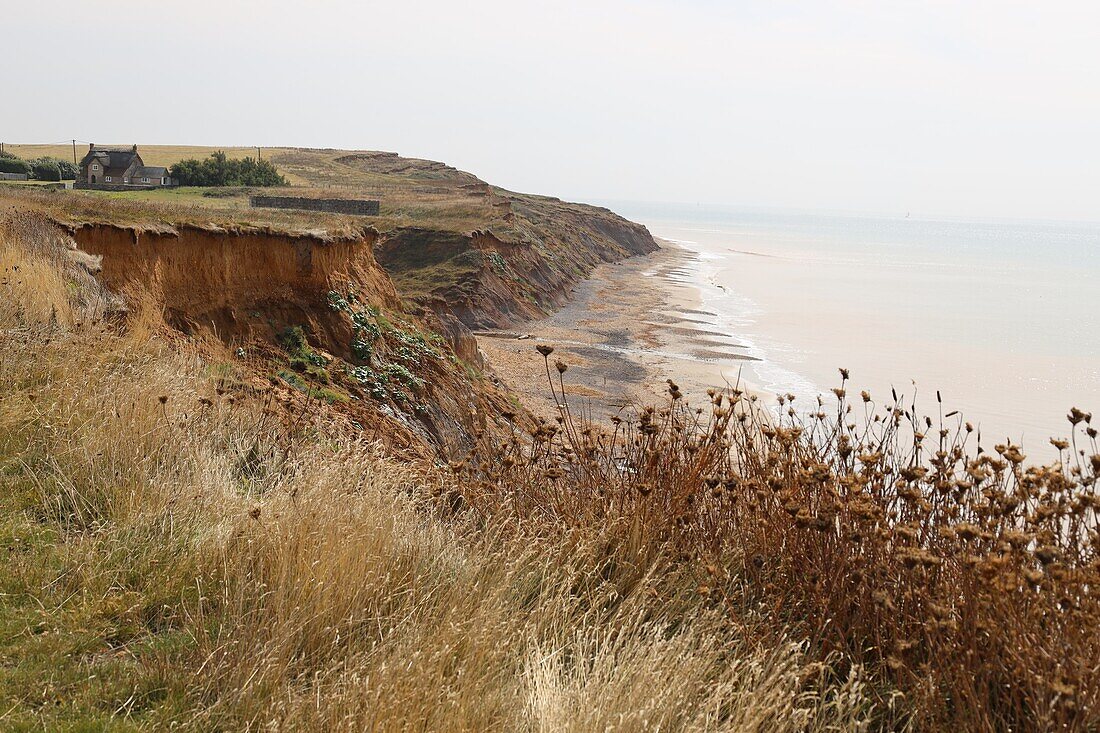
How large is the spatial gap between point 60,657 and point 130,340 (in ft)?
20.7

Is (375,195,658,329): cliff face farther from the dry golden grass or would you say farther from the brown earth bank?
the dry golden grass

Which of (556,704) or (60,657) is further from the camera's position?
(60,657)

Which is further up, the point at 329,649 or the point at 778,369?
the point at 329,649

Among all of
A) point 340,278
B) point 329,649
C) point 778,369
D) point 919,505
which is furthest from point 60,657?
point 778,369

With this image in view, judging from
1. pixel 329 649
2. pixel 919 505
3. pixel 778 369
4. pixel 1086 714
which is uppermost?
pixel 919 505

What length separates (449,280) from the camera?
38.0 m

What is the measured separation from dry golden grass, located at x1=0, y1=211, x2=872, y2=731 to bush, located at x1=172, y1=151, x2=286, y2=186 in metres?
49.9

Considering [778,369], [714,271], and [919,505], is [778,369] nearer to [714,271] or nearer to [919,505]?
[919,505]

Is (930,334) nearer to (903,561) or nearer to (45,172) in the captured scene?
(903,561)

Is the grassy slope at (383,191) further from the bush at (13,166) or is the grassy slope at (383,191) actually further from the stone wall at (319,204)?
the bush at (13,166)

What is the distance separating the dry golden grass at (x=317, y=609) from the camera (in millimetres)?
3354

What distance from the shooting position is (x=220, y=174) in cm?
5350

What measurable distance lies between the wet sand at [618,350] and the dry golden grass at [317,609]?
9.66 meters

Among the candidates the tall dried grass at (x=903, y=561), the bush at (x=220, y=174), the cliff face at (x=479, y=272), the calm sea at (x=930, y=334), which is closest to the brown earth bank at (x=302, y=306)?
the tall dried grass at (x=903, y=561)
